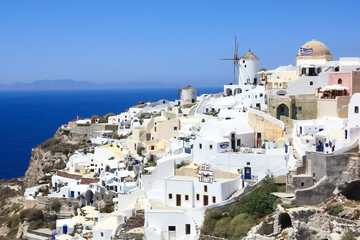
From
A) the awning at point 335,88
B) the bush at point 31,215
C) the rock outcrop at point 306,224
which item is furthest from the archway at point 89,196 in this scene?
the awning at point 335,88

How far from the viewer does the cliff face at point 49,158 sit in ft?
168

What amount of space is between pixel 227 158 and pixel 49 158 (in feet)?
93.6

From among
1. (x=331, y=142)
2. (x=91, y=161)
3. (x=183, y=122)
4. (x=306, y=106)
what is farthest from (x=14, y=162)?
(x=331, y=142)

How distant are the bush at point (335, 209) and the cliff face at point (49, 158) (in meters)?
31.1

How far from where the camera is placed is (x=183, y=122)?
134 ft

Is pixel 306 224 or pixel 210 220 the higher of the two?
pixel 306 224

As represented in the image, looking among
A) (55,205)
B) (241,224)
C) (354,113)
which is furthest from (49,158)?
(354,113)

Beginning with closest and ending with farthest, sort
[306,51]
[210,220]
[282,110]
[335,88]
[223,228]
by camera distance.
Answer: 1. [223,228]
2. [210,220]
3. [335,88]
4. [282,110]
5. [306,51]

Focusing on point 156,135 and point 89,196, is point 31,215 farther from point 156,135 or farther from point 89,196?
point 156,135

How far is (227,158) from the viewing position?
29.2 metres

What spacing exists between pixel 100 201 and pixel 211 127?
9975 mm

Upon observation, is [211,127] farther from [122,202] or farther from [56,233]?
[56,233]

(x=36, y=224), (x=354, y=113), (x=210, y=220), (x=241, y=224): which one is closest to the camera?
(x=241, y=224)

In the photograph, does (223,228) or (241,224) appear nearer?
(241,224)
